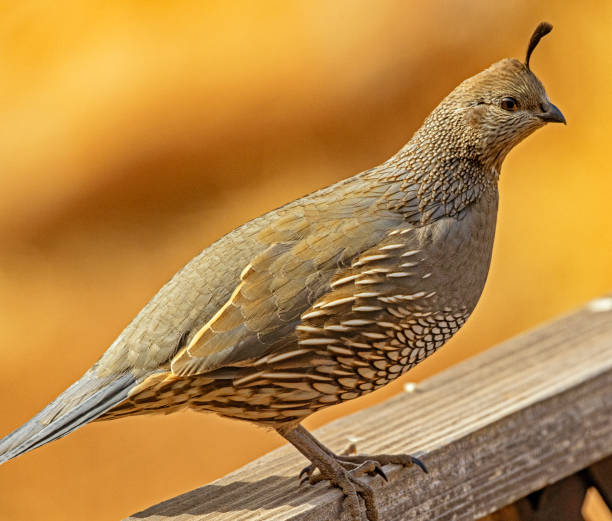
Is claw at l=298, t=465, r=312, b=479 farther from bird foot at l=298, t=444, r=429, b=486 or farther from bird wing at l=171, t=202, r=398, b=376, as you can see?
bird wing at l=171, t=202, r=398, b=376

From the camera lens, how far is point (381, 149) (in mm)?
7512

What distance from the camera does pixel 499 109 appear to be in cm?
269

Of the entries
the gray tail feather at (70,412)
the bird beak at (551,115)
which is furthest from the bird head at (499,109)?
the gray tail feather at (70,412)

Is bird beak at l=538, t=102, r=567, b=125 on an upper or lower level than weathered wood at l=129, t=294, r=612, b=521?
upper

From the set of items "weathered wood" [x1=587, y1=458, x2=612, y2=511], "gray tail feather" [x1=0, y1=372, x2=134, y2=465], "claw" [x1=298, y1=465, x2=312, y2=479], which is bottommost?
"weathered wood" [x1=587, y1=458, x2=612, y2=511]

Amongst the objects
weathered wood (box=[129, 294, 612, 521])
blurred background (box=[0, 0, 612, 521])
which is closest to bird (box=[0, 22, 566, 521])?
weathered wood (box=[129, 294, 612, 521])

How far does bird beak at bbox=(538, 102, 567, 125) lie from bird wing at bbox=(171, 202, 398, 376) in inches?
23.0

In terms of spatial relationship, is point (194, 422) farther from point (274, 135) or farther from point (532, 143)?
point (532, 143)

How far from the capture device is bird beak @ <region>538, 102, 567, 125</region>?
8.77ft

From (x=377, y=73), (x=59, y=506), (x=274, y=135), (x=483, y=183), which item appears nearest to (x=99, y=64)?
(x=274, y=135)

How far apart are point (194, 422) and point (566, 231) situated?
3.07 meters

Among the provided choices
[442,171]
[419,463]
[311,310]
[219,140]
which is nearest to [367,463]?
[419,463]

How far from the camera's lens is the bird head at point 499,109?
269cm

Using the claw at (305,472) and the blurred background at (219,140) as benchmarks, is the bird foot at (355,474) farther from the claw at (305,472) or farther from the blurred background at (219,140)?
the blurred background at (219,140)
